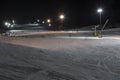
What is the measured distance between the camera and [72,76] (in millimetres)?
10320

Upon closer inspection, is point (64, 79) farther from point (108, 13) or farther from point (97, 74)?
point (108, 13)

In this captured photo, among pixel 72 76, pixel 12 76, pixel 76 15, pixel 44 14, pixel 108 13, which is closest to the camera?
pixel 12 76

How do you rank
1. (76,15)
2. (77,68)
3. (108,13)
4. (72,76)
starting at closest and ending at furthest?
(72,76) → (77,68) → (108,13) → (76,15)

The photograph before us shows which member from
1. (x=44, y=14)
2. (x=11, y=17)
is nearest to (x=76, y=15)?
(x=44, y=14)

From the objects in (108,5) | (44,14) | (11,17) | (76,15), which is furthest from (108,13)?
(11,17)

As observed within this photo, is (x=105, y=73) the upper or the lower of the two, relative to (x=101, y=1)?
lower

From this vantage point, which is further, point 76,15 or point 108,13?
point 76,15

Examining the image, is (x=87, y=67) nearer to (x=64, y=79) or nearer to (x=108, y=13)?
(x=64, y=79)

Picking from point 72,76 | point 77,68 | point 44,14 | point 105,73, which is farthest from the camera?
point 44,14

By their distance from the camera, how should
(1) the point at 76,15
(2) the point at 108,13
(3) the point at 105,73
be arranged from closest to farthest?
(3) the point at 105,73, (2) the point at 108,13, (1) the point at 76,15

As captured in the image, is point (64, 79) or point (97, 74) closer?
point (64, 79)

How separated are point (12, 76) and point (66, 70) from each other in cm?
290

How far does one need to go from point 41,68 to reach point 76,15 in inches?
4178

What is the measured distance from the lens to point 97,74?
35.7ft
